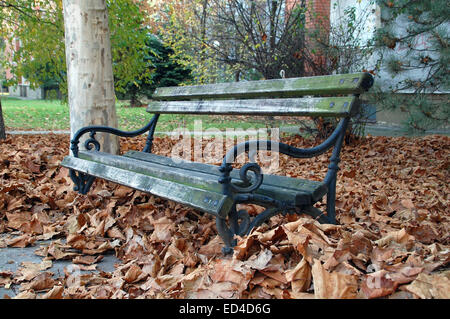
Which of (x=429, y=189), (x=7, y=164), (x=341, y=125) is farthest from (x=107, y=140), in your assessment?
(x=429, y=189)

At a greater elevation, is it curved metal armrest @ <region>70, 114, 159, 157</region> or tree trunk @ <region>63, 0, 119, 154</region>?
tree trunk @ <region>63, 0, 119, 154</region>

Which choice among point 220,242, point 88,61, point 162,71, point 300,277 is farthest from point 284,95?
point 162,71

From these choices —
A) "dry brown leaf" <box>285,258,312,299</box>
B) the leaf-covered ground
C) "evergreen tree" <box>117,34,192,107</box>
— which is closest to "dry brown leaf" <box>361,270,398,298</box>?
the leaf-covered ground

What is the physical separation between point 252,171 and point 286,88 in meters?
0.71

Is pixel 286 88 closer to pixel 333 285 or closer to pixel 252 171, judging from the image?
pixel 252 171

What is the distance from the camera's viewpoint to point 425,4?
4641 millimetres

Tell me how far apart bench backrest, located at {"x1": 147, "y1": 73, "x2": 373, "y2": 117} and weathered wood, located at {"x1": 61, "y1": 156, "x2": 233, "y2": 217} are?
0.89 m

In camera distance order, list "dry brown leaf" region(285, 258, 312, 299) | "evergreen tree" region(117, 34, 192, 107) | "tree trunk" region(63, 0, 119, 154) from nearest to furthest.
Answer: "dry brown leaf" region(285, 258, 312, 299) < "tree trunk" region(63, 0, 119, 154) < "evergreen tree" region(117, 34, 192, 107)

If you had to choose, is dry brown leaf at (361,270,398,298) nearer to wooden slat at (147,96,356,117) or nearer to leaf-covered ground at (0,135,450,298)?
leaf-covered ground at (0,135,450,298)

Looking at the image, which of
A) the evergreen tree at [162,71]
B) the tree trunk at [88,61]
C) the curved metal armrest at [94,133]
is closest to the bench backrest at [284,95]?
the curved metal armrest at [94,133]

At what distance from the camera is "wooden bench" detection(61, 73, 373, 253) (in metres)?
2.25

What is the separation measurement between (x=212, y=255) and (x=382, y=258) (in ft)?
3.29

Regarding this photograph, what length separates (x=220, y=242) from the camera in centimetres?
266

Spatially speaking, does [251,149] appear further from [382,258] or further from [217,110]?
[217,110]
